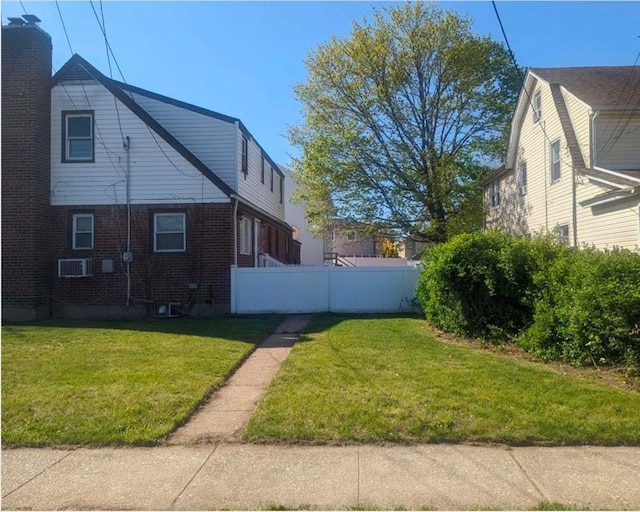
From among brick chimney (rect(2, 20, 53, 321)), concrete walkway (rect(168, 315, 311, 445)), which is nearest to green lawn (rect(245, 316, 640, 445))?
concrete walkway (rect(168, 315, 311, 445))

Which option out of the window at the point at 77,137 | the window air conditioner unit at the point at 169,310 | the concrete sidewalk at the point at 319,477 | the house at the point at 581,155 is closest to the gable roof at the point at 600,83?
the house at the point at 581,155

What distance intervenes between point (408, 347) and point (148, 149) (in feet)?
31.4

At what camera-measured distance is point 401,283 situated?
622 inches

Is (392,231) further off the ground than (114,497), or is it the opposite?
(392,231)

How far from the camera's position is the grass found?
557cm

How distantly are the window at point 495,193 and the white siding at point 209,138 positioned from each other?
1215cm

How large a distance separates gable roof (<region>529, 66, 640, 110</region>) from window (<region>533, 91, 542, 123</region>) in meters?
0.79

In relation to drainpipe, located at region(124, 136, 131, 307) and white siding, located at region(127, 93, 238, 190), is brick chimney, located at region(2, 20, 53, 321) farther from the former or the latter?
white siding, located at region(127, 93, 238, 190)

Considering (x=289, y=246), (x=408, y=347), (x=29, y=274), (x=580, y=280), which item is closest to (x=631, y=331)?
(x=580, y=280)

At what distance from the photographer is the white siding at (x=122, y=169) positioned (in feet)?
49.7

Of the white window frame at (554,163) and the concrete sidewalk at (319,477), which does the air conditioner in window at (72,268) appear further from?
the white window frame at (554,163)

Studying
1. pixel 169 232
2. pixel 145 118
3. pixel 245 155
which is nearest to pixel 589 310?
pixel 169 232

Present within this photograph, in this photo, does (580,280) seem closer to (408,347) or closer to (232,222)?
(408,347)

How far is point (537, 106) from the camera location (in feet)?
64.1
